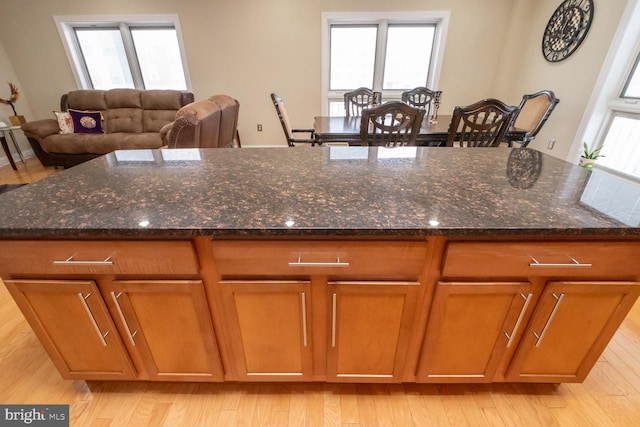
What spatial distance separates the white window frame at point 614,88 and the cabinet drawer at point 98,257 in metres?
4.03

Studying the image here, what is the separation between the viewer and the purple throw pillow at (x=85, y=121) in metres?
3.90

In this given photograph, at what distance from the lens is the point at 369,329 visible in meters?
0.95

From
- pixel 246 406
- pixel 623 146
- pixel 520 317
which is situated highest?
pixel 623 146

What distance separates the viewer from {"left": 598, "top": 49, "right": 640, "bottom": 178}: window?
2.67m

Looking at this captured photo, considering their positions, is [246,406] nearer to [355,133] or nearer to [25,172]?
[355,133]

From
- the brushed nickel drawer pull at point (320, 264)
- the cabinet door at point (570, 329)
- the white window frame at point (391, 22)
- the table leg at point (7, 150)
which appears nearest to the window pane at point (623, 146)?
the white window frame at point (391, 22)

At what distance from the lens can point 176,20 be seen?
13.5ft

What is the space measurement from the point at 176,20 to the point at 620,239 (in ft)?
17.6

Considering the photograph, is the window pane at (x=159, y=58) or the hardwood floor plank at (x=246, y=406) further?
the window pane at (x=159, y=58)

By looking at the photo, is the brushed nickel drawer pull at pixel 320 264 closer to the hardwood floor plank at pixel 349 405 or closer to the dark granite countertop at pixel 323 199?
the dark granite countertop at pixel 323 199

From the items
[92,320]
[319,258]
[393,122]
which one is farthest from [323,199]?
[393,122]

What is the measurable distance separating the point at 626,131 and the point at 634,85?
0.44 m

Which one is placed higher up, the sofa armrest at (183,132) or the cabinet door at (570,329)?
the sofa armrest at (183,132)

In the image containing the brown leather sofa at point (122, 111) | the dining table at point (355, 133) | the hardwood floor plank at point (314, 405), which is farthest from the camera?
the brown leather sofa at point (122, 111)
